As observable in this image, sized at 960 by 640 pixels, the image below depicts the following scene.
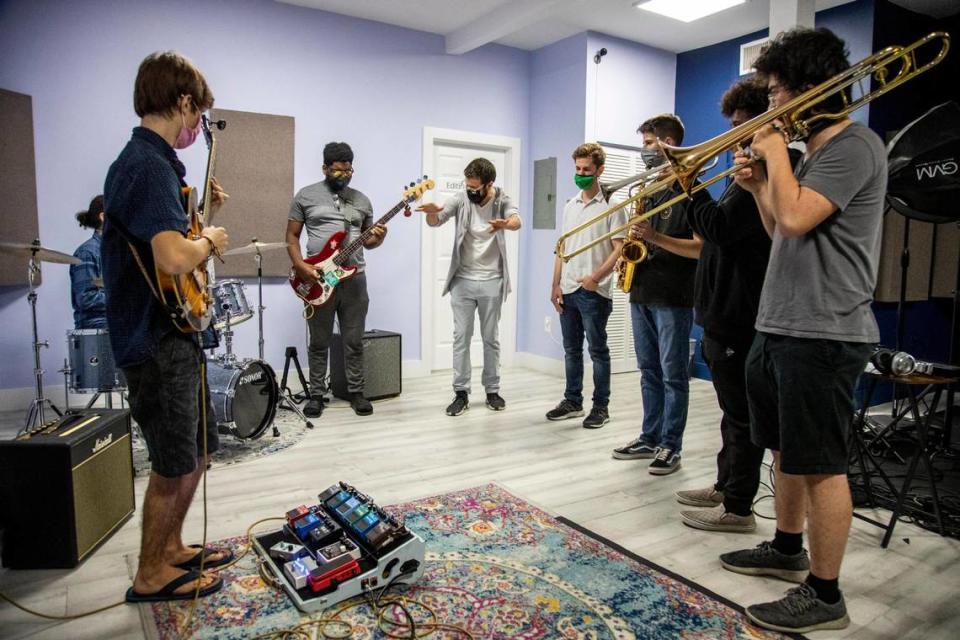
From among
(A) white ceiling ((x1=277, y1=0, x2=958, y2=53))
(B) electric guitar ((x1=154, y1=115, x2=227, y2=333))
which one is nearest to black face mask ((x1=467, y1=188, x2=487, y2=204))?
(A) white ceiling ((x1=277, y1=0, x2=958, y2=53))

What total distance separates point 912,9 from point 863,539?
398 centimetres

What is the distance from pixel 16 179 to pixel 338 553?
3439mm

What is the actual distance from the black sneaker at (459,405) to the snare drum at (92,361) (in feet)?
6.08

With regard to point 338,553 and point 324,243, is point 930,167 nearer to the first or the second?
point 338,553

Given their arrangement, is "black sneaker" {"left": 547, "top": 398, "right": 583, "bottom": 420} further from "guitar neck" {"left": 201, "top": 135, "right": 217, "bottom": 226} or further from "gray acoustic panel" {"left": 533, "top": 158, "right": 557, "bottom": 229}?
"guitar neck" {"left": 201, "top": 135, "right": 217, "bottom": 226}

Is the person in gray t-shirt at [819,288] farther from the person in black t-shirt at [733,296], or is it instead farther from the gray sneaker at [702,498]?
the gray sneaker at [702,498]

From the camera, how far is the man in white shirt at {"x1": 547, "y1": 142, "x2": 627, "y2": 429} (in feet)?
11.7

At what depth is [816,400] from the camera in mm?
1612

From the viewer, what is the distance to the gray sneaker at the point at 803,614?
1711 millimetres

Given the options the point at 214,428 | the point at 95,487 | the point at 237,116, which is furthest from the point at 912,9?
the point at 95,487

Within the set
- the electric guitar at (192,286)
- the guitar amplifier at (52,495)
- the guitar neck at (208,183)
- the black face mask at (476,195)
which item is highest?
the black face mask at (476,195)

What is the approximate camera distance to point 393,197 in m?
5.15

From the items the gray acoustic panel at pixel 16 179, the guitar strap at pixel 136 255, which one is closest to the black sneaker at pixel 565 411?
the guitar strap at pixel 136 255

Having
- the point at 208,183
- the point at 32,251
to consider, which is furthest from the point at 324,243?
the point at 208,183
